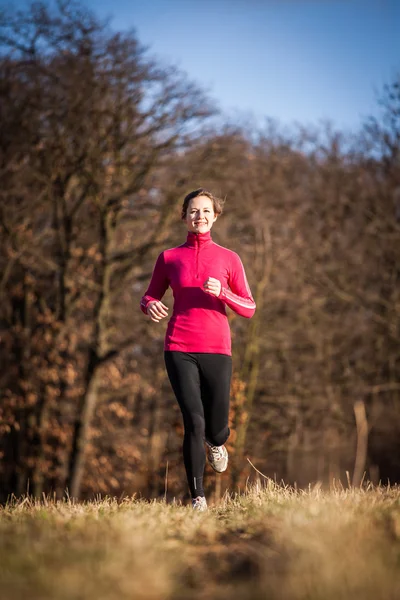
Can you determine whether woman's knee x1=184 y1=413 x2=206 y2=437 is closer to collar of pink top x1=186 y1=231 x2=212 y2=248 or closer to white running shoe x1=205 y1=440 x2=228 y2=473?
white running shoe x1=205 y1=440 x2=228 y2=473

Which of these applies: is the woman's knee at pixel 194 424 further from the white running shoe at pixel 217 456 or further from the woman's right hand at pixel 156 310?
the woman's right hand at pixel 156 310

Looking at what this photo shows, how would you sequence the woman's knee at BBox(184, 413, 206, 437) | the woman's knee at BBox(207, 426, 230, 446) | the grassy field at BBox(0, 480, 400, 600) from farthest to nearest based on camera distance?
the woman's knee at BBox(207, 426, 230, 446) < the woman's knee at BBox(184, 413, 206, 437) < the grassy field at BBox(0, 480, 400, 600)

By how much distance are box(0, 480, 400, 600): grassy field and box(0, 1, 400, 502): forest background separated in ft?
25.6

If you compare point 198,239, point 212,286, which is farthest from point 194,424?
point 198,239

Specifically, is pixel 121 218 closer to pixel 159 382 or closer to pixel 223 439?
pixel 159 382

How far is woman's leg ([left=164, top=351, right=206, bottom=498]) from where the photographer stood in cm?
455

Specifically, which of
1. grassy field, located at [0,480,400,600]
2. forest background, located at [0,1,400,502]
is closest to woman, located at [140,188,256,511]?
grassy field, located at [0,480,400,600]

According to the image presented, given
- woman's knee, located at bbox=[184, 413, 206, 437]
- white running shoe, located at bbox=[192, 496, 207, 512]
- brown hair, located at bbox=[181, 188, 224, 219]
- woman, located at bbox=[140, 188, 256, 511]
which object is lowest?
white running shoe, located at bbox=[192, 496, 207, 512]

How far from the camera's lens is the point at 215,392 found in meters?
4.67

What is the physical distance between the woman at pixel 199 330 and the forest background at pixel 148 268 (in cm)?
649

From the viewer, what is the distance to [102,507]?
13.9 ft

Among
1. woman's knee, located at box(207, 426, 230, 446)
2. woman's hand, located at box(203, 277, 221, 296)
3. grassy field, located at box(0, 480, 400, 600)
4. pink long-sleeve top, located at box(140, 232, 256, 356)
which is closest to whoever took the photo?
grassy field, located at box(0, 480, 400, 600)

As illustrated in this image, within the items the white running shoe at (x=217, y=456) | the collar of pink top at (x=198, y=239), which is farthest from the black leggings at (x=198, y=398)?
the collar of pink top at (x=198, y=239)

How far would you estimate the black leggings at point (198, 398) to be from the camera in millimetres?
4562
